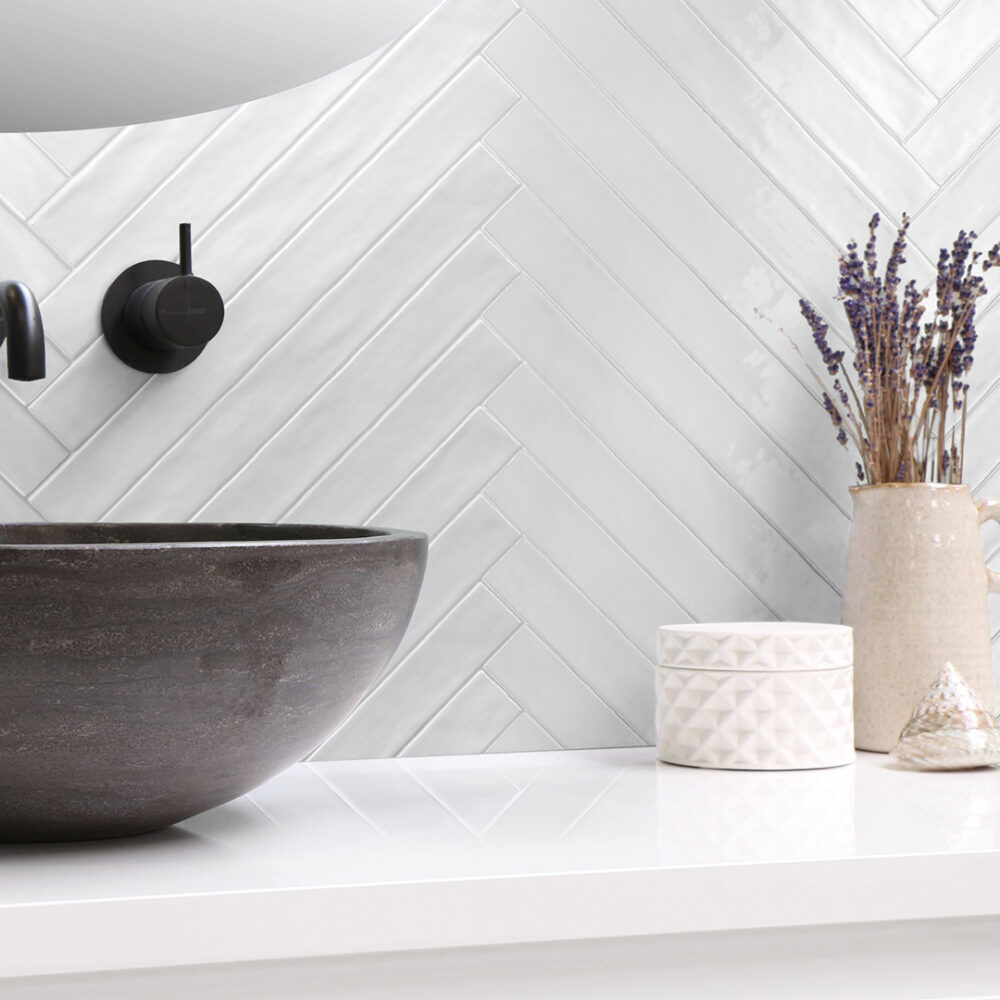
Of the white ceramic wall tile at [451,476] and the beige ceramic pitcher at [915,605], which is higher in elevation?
the white ceramic wall tile at [451,476]

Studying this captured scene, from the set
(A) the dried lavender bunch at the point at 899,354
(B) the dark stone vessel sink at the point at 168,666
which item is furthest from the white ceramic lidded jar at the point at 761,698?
(B) the dark stone vessel sink at the point at 168,666

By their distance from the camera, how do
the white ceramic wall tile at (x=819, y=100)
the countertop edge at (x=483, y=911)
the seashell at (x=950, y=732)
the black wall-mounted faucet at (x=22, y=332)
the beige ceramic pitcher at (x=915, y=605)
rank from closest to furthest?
the countertop edge at (x=483, y=911), the black wall-mounted faucet at (x=22, y=332), the seashell at (x=950, y=732), the beige ceramic pitcher at (x=915, y=605), the white ceramic wall tile at (x=819, y=100)

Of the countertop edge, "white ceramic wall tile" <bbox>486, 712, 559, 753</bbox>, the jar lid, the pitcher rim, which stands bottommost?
the countertop edge

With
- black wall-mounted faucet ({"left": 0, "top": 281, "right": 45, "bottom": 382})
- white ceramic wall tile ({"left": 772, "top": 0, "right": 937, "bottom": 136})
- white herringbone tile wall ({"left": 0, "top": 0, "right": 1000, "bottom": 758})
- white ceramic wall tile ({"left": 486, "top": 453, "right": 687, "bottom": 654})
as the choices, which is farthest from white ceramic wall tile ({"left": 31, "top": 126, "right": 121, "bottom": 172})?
white ceramic wall tile ({"left": 772, "top": 0, "right": 937, "bottom": 136})

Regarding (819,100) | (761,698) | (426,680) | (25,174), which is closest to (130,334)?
(25,174)

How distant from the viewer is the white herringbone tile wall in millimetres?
1195

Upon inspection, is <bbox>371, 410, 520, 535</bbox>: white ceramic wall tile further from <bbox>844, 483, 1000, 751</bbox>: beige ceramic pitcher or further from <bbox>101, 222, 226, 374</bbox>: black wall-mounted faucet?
<bbox>844, 483, 1000, 751</bbox>: beige ceramic pitcher

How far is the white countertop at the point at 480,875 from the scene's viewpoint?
711 millimetres

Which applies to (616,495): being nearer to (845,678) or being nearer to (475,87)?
(845,678)

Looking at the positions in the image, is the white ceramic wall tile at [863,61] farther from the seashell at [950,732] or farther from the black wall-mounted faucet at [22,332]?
the black wall-mounted faucet at [22,332]

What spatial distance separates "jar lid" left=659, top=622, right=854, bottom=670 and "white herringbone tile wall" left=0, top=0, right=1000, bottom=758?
16 centimetres

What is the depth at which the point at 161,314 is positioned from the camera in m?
1.14

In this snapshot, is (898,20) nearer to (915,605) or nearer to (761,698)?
(915,605)

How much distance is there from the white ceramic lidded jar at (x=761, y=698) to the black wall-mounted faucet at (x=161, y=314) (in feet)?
1.65
